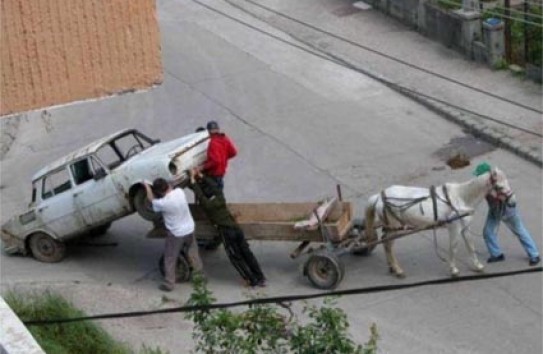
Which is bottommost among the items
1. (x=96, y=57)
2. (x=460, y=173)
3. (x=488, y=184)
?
(x=460, y=173)

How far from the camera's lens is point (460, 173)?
18.2 meters

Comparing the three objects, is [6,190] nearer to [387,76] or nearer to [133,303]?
[133,303]

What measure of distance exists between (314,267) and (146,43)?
9502 millimetres

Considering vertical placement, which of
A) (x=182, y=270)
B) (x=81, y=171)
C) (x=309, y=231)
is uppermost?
(x=81, y=171)

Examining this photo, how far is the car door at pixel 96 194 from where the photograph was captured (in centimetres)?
1532

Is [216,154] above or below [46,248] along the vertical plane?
above

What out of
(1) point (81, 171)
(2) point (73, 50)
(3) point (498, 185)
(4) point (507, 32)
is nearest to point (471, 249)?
(3) point (498, 185)

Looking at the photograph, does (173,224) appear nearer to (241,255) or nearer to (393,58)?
(241,255)

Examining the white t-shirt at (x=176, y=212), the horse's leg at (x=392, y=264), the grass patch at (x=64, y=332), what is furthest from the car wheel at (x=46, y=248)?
the horse's leg at (x=392, y=264)

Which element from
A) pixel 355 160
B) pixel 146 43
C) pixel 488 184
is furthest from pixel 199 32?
pixel 146 43

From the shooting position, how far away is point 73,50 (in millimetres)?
5422

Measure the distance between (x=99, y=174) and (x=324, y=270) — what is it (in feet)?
9.77

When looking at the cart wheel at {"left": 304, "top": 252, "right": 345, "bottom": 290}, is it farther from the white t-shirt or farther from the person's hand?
the person's hand

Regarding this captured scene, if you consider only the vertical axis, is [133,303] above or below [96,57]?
below
